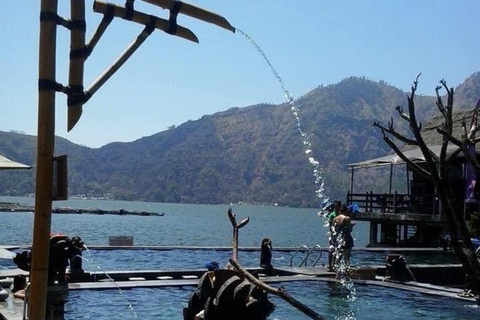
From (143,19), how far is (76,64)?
0.64m

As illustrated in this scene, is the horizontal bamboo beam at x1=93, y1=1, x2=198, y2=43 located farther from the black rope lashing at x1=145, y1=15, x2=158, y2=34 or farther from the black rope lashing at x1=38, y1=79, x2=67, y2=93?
the black rope lashing at x1=38, y1=79, x2=67, y2=93

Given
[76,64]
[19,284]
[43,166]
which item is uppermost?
[76,64]

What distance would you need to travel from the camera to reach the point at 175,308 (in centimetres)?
1363

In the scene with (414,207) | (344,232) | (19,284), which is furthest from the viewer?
(414,207)

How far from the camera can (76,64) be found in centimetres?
544

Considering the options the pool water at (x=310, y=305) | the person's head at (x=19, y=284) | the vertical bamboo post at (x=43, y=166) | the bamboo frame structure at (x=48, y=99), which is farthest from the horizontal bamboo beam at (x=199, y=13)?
the person's head at (x=19, y=284)

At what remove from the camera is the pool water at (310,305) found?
13.1 meters

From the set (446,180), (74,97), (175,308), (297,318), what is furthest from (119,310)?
(446,180)

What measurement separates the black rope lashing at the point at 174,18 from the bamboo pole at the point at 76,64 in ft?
2.30

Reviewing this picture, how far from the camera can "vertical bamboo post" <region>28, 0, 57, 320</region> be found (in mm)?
5246

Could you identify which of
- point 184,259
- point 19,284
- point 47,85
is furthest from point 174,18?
point 184,259

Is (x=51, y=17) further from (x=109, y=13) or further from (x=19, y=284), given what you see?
(x=19, y=284)

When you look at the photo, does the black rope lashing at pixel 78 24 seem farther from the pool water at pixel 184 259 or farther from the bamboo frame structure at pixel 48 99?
the pool water at pixel 184 259

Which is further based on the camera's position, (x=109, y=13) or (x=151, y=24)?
(x=151, y=24)
